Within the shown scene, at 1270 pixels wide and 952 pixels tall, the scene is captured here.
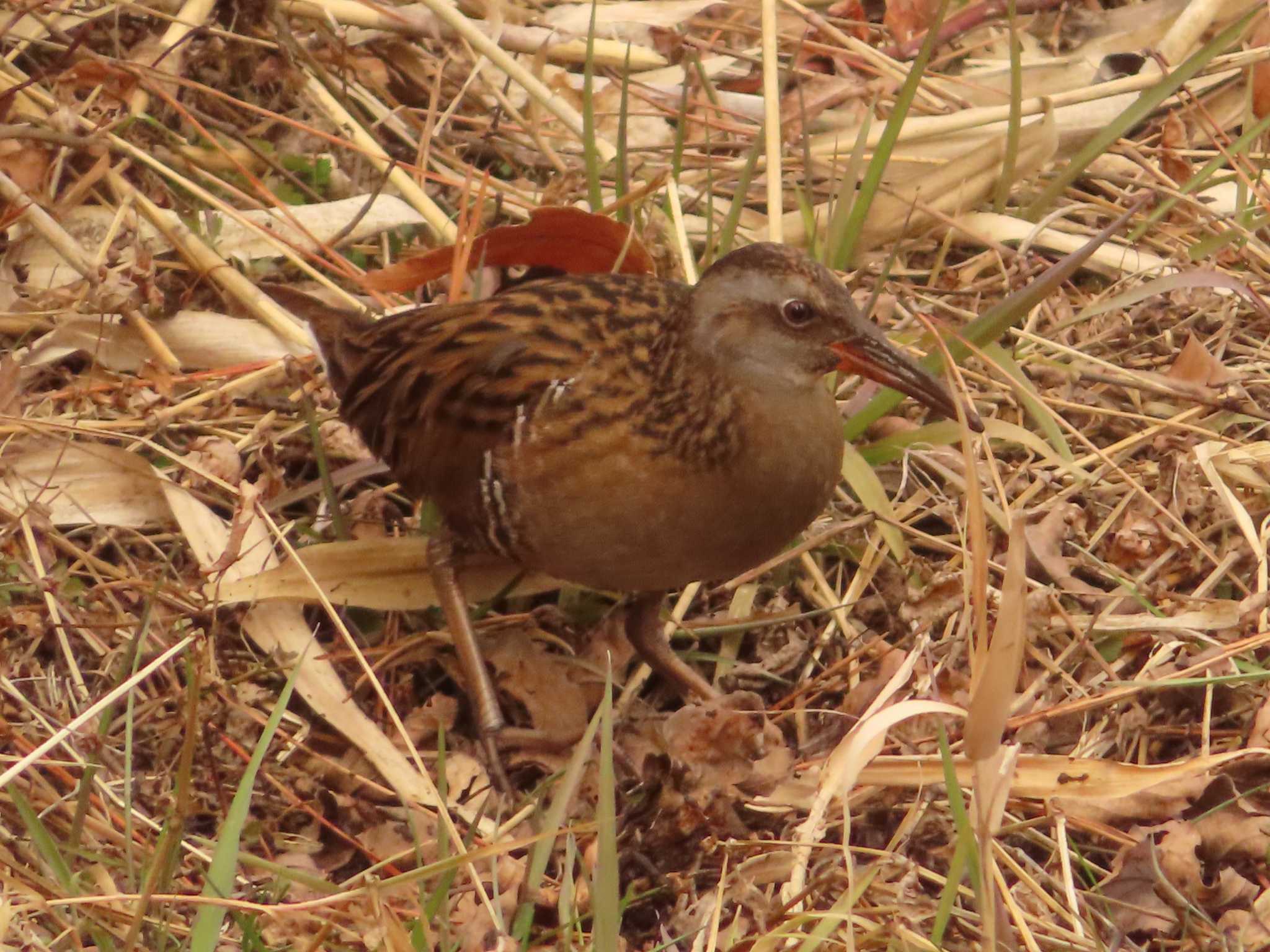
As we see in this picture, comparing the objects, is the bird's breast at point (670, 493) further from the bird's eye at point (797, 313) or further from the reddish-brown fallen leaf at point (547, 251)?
the reddish-brown fallen leaf at point (547, 251)

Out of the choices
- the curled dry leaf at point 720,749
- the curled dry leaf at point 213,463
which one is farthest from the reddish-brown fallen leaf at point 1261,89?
the curled dry leaf at point 213,463

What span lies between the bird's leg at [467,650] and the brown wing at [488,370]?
0.12 meters

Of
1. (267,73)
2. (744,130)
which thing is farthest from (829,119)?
(267,73)

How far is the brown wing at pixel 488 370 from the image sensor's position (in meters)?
2.88

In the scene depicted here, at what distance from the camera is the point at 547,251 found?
358 centimetres

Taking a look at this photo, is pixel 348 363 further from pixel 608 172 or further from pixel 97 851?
pixel 97 851

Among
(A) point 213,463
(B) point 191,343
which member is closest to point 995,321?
(A) point 213,463

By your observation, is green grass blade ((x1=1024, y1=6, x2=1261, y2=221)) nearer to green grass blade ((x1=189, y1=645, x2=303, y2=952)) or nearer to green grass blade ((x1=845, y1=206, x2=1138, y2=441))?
green grass blade ((x1=845, y1=206, x2=1138, y2=441))

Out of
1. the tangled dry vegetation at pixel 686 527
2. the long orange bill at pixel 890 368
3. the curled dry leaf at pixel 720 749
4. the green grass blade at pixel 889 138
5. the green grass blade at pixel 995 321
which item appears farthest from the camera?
the green grass blade at pixel 889 138

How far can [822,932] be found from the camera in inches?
83.4

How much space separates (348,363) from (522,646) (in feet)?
2.08

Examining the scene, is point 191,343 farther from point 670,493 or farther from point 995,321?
point 995,321

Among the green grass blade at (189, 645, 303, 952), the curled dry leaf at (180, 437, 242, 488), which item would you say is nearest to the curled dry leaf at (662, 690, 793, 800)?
the green grass blade at (189, 645, 303, 952)

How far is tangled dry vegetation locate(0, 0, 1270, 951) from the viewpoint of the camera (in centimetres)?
246
